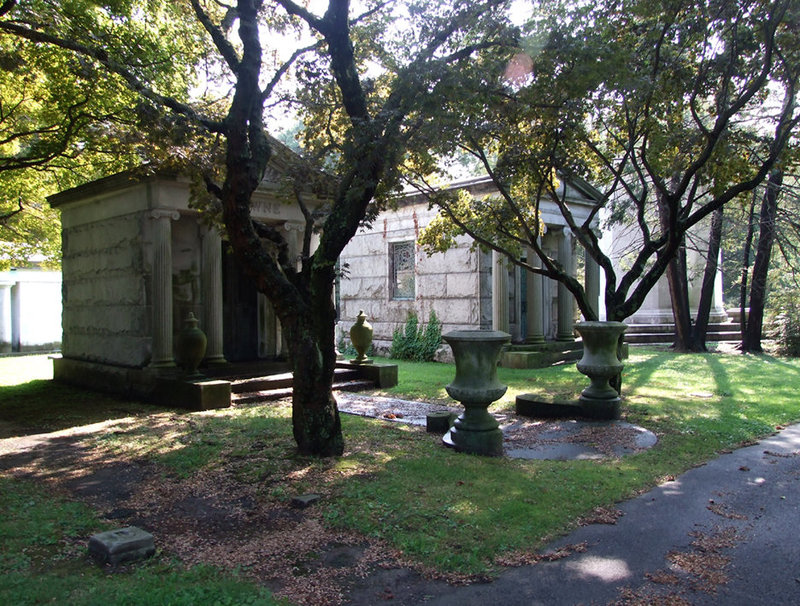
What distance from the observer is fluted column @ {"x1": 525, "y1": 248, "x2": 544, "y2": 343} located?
16328 millimetres

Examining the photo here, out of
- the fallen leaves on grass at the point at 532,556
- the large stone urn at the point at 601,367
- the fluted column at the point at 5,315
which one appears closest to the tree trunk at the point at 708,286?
the large stone urn at the point at 601,367

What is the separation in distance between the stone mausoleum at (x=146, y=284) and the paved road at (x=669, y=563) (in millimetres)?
8046

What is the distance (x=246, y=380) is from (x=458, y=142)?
5456mm

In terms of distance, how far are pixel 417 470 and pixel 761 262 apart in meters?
15.2

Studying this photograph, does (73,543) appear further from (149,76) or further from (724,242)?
(724,242)

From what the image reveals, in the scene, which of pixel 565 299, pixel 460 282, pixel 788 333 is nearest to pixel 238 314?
pixel 460 282

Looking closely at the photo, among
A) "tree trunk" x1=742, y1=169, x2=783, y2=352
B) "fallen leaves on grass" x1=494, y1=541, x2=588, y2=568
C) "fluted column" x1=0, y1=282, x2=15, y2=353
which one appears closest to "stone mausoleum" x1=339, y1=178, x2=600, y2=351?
"tree trunk" x1=742, y1=169, x2=783, y2=352

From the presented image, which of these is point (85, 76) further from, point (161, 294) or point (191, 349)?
point (191, 349)

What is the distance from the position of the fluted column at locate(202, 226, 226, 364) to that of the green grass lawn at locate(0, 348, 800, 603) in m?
1.67

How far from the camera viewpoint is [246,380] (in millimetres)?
11055

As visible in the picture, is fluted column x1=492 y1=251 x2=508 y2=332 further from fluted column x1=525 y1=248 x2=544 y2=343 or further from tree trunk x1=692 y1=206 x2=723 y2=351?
tree trunk x1=692 y1=206 x2=723 y2=351

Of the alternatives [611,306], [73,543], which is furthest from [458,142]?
[73,543]

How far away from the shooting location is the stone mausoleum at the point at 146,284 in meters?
10.9

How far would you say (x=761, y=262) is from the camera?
17.4m
